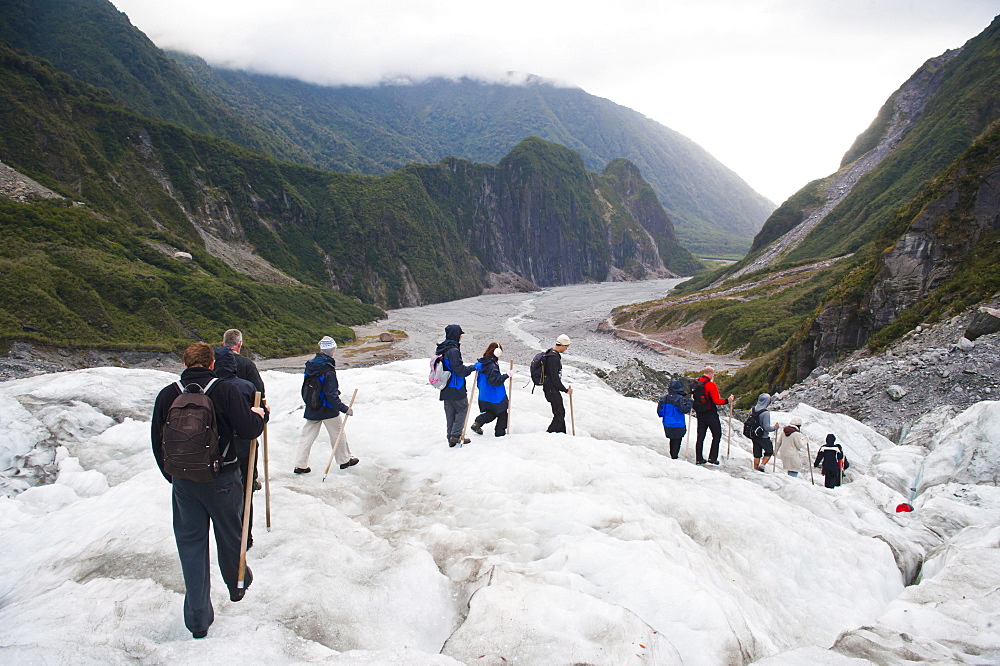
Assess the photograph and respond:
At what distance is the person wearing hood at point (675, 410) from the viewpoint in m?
10.9

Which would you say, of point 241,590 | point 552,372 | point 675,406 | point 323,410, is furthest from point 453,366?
point 241,590

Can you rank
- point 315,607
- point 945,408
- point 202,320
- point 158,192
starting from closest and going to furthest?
point 315,607 < point 945,408 < point 202,320 < point 158,192

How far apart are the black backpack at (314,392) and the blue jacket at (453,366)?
7.39 ft

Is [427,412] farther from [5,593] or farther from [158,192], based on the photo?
[158,192]

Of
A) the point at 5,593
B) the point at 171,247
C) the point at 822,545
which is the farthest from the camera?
the point at 171,247

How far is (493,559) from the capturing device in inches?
230

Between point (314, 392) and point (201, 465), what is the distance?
15.1 feet

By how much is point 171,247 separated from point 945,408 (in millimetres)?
83929

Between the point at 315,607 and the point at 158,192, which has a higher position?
the point at 158,192

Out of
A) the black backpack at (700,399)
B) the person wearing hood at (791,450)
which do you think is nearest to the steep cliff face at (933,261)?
the person wearing hood at (791,450)

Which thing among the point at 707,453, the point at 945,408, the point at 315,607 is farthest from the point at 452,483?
the point at 945,408

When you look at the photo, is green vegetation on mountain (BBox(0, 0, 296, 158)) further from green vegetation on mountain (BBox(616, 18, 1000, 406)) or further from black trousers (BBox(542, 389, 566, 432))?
black trousers (BBox(542, 389, 566, 432))

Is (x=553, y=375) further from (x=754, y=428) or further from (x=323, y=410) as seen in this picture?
(x=754, y=428)

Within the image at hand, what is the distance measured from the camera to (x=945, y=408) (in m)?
16.3
